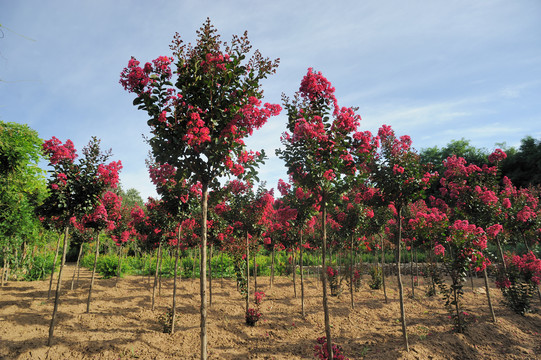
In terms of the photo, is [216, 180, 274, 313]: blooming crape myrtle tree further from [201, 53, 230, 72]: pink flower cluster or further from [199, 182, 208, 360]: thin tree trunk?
[201, 53, 230, 72]: pink flower cluster

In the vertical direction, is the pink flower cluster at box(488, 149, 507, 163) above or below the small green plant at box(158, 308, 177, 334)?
above

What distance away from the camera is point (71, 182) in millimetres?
6875

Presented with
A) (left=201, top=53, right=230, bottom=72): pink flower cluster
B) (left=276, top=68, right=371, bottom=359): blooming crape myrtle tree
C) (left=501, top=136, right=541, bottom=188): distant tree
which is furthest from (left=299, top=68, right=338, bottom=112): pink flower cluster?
(left=501, top=136, right=541, bottom=188): distant tree

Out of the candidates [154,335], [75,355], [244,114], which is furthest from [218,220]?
[244,114]

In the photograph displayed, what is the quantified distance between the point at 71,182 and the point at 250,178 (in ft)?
16.1

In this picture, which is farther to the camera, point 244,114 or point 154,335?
point 154,335

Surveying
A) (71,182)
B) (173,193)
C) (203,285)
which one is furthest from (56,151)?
(203,285)

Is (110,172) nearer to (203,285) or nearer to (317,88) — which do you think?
(203,285)

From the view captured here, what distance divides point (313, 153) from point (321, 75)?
1.69 m

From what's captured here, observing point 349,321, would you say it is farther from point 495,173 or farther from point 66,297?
point 66,297

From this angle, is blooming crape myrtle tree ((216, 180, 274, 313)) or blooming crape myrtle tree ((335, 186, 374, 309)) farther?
blooming crape myrtle tree ((335, 186, 374, 309))

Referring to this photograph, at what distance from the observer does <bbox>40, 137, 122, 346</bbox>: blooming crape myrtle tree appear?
6.77 m

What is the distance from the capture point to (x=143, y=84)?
434 centimetres

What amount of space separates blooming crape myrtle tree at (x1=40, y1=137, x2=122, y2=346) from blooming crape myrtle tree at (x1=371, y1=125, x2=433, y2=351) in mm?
7327
